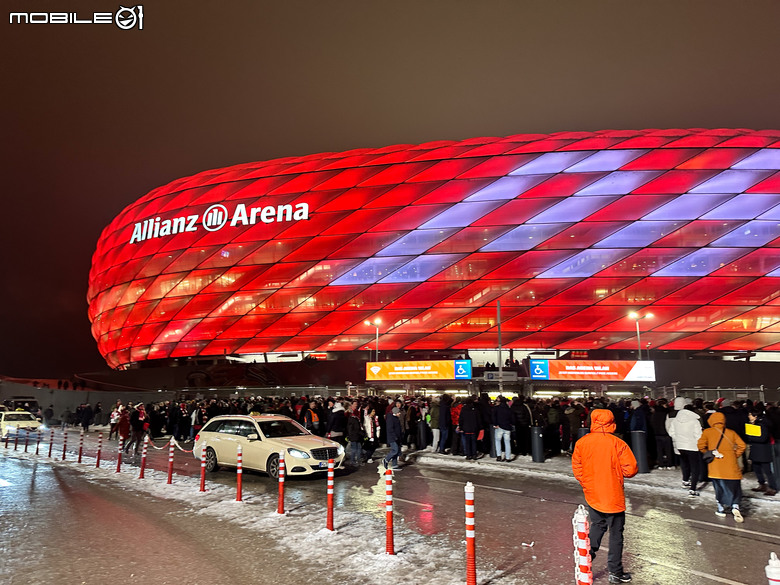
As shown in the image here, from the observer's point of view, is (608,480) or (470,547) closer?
(470,547)

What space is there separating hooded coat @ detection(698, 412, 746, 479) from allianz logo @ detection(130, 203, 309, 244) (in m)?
33.8

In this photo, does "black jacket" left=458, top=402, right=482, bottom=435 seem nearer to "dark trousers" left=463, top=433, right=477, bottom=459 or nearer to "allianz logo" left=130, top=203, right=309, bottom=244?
"dark trousers" left=463, top=433, right=477, bottom=459

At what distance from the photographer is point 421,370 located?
26.5m

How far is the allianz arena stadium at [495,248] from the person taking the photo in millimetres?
36312

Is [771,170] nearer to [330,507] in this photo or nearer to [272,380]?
[272,380]

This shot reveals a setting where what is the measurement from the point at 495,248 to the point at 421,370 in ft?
46.4

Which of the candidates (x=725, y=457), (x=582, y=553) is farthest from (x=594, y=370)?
(x=582, y=553)

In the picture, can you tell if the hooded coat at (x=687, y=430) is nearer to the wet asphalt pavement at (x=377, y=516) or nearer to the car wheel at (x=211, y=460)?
the wet asphalt pavement at (x=377, y=516)

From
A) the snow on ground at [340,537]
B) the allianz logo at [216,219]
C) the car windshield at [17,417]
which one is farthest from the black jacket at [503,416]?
the allianz logo at [216,219]

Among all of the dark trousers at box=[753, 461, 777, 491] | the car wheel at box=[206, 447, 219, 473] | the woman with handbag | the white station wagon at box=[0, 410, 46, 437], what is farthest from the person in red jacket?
the white station wagon at box=[0, 410, 46, 437]

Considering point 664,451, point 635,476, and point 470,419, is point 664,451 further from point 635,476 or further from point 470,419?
point 470,419

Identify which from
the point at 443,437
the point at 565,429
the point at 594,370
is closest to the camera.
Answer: the point at 565,429

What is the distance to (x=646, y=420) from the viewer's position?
14828 mm

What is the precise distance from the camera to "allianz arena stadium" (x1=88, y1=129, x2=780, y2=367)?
36312 mm
